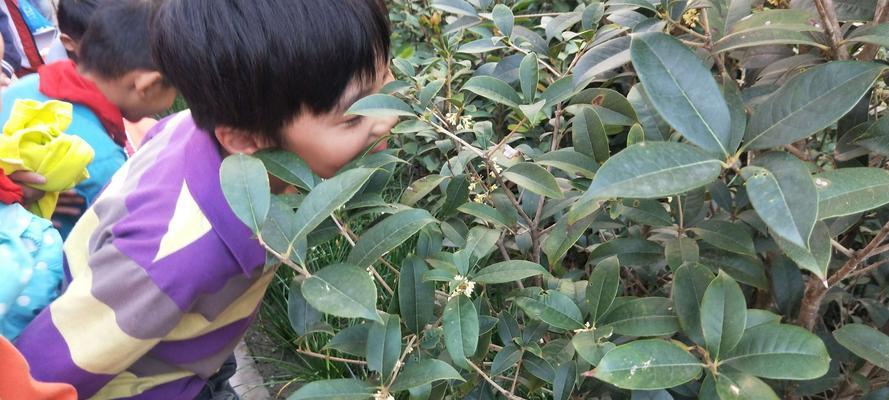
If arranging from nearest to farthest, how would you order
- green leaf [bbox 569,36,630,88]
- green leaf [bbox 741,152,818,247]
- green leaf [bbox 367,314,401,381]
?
green leaf [bbox 741,152,818,247] < green leaf [bbox 367,314,401,381] < green leaf [bbox 569,36,630,88]

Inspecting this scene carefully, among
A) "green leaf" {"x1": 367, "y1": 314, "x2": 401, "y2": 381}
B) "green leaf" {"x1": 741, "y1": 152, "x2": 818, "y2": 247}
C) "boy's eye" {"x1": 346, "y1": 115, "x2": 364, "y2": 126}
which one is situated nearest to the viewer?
"green leaf" {"x1": 741, "y1": 152, "x2": 818, "y2": 247}

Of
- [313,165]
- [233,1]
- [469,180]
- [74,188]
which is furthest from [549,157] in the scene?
[74,188]

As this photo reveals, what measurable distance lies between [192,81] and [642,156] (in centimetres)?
70

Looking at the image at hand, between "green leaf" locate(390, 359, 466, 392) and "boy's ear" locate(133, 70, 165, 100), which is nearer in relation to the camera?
"green leaf" locate(390, 359, 466, 392)

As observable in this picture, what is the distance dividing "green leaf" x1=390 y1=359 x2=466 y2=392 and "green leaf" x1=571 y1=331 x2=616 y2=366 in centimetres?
15

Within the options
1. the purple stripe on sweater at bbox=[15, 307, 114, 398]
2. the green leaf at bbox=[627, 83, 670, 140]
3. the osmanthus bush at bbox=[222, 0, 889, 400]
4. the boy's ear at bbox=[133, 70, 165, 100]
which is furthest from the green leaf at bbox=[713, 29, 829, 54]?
the boy's ear at bbox=[133, 70, 165, 100]

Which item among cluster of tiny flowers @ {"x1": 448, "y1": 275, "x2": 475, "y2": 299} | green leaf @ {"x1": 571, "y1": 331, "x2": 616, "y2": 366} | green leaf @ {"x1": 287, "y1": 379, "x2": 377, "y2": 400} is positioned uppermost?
cluster of tiny flowers @ {"x1": 448, "y1": 275, "x2": 475, "y2": 299}

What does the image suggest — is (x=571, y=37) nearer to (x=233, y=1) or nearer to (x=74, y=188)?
(x=233, y=1)

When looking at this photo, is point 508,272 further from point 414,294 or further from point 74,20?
point 74,20

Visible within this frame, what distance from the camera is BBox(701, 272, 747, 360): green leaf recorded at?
74 cm

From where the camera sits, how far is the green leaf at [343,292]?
76 cm

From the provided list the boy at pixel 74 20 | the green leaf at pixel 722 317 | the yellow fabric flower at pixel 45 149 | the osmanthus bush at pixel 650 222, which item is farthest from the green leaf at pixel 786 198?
the boy at pixel 74 20

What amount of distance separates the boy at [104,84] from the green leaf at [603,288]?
1513 mm

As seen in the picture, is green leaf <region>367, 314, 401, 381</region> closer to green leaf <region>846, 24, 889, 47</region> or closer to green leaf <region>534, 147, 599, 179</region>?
green leaf <region>534, 147, 599, 179</region>
